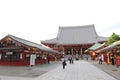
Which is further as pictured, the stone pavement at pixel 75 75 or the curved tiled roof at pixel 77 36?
the curved tiled roof at pixel 77 36

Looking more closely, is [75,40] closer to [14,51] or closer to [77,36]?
[77,36]

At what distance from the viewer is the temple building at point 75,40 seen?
5788cm

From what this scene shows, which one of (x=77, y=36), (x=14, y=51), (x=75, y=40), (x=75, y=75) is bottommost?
(x=75, y=75)

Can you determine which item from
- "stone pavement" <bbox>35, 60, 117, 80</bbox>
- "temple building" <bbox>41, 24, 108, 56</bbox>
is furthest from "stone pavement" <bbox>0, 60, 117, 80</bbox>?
"temple building" <bbox>41, 24, 108, 56</bbox>

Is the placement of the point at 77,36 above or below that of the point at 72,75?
above

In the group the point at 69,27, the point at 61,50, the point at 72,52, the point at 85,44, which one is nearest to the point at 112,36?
the point at 85,44

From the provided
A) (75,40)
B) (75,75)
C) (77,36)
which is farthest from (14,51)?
(77,36)

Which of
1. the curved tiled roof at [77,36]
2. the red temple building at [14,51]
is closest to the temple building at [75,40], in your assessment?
the curved tiled roof at [77,36]

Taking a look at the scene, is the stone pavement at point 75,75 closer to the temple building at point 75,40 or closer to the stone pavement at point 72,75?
the stone pavement at point 72,75

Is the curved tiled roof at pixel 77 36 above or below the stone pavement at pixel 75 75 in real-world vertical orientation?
above

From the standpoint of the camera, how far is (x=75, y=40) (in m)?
60.7

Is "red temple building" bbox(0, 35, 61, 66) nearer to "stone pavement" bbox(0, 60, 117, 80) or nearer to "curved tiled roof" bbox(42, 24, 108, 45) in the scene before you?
"stone pavement" bbox(0, 60, 117, 80)

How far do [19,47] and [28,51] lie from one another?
81.8 inches

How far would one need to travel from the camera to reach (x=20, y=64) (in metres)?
24.7
